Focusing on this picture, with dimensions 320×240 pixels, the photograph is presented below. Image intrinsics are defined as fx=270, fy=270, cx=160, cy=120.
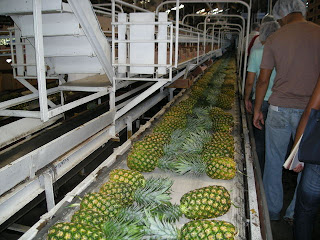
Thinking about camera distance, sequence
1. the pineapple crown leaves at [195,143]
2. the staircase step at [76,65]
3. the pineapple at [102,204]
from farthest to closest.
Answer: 1. the staircase step at [76,65]
2. the pineapple crown leaves at [195,143]
3. the pineapple at [102,204]

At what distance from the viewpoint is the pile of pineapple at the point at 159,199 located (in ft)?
5.33

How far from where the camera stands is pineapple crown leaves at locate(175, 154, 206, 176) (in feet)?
8.61

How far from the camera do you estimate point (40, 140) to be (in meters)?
4.16

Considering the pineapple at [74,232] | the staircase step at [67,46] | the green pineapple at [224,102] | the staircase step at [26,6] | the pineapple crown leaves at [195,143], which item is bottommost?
the pineapple at [74,232]

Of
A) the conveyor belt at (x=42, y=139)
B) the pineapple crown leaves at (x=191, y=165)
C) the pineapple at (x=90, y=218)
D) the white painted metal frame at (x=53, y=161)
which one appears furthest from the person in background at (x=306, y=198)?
the conveyor belt at (x=42, y=139)

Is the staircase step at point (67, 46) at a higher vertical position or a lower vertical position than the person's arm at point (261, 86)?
higher

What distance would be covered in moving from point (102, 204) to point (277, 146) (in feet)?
7.02

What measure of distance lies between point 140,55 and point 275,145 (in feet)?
6.68

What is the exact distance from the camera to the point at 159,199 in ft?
6.58

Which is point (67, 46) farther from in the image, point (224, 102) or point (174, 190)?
point (224, 102)

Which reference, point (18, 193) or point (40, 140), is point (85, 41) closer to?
point (40, 140)

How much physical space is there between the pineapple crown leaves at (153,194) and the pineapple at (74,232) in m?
0.51

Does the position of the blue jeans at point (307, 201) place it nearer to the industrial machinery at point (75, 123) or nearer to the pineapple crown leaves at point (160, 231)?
the industrial machinery at point (75, 123)

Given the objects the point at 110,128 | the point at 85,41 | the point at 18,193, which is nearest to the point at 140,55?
the point at 85,41
